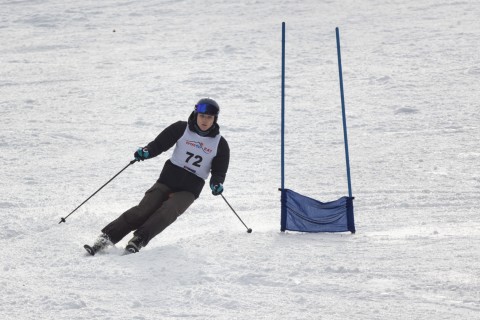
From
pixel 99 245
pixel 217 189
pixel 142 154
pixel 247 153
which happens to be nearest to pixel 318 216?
pixel 217 189

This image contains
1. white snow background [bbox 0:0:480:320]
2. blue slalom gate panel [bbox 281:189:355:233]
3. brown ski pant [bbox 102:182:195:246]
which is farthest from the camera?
blue slalom gate panel [bbox 281:189:355:233]

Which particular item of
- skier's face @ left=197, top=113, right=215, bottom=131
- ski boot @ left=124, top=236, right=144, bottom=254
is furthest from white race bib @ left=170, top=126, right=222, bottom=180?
ski boot @ left=124, top=236, right=144, bottom=254

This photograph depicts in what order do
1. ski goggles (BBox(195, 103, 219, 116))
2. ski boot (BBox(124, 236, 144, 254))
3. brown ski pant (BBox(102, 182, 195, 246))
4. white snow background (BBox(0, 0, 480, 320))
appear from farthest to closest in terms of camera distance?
ski goggles (BBox(195, 103, 219, 116)) < brown ski pant (BBox(102, 182, 195, 246)) < ski boot (BBox(124, 236, 144, 254)) < white snow background (BBox(0, 0, 480, 320))

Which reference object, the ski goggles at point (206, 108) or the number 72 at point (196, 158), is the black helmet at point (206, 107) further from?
the number 72 at point (196, 158)

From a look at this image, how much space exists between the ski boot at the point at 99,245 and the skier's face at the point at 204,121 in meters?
1.30

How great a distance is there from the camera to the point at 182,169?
7012 mm

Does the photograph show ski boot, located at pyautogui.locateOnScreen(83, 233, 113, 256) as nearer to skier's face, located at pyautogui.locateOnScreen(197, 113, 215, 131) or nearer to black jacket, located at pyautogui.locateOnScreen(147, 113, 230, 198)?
black jacket, located at pyautogui.locateOnScreen(147, 113, 230, 198)

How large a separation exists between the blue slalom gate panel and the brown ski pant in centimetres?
89

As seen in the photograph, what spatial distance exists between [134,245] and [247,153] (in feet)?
14.3

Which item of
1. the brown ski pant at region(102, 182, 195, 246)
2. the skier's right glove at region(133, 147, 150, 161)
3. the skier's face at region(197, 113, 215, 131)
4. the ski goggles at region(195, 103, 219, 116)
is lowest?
the brown ski pant at region(102, 182, 195, 246)

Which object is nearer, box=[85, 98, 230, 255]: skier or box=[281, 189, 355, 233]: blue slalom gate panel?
box=[85, 98, 230, 255]: skier

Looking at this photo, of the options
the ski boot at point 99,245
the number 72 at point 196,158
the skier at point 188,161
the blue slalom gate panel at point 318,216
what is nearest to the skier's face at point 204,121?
the skier at point 188,161

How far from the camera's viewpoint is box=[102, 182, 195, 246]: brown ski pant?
648 centimetres

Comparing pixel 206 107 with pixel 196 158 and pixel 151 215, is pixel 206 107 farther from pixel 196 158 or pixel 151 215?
pixel 151 215
